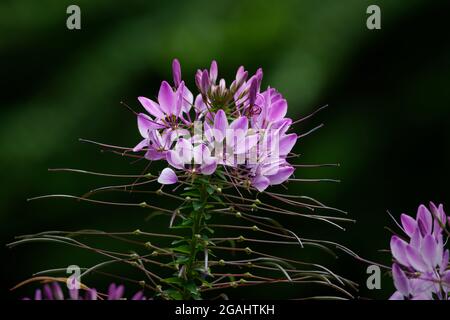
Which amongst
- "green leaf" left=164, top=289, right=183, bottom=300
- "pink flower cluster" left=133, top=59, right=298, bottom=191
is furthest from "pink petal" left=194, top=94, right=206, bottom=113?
"green leaf" left=164, top=289, right=183, bottom=300

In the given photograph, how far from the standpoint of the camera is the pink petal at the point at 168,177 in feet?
2.78

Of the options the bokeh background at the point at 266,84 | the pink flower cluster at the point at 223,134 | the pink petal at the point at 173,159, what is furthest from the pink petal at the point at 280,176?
the bokeh background at the point at 266,84

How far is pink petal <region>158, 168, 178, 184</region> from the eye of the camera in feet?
2.78

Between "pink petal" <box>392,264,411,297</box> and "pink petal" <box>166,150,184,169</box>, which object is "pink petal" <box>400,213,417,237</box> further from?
"pink petal" <box>166,150,184,169</box>

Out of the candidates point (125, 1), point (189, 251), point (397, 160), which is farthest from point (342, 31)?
point (189, 251)

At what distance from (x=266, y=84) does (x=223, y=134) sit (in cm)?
192

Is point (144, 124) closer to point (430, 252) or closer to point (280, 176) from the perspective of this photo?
point (280, 176)

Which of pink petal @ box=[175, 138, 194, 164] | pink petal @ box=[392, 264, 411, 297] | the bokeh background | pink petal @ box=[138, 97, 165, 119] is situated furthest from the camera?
the bokeh background

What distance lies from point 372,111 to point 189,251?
209cm

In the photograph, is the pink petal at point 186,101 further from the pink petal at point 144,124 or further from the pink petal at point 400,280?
the pink petal at point 400,280

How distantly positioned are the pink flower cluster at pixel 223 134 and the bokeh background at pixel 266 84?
1687 mm

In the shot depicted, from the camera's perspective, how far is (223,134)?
0.84 m

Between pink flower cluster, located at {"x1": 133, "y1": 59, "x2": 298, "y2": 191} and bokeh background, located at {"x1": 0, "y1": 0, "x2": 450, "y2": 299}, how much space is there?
169 centimetres

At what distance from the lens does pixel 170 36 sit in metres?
2.81
